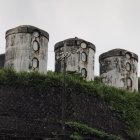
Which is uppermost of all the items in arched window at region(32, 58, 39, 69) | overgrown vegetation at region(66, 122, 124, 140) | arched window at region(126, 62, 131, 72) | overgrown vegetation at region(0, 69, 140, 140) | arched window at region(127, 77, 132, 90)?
arched window at region(126, 62, 131, 72)

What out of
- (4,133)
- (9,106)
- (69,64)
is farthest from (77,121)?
(69,64)

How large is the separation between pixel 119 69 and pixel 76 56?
3.57 metres

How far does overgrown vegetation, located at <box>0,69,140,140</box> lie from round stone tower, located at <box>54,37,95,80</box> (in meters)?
4.34

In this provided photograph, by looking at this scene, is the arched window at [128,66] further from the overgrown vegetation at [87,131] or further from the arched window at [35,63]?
the overgrown vegetation at [87,131]

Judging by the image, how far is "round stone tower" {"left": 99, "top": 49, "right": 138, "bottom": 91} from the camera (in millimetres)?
41188

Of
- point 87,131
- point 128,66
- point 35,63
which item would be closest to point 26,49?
point 35,63

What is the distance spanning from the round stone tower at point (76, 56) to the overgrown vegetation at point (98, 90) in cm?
434

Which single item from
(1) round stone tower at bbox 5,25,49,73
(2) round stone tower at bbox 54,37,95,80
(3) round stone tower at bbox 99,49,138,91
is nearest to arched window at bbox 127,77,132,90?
(3) round stone tower at bbox 99,49,138,91

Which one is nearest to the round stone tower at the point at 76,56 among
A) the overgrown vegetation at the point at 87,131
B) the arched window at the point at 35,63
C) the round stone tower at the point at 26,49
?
the round stone tower at the point at 26,49

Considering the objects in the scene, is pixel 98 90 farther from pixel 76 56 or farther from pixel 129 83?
pixel 129 83

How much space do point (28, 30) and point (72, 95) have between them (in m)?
7.51

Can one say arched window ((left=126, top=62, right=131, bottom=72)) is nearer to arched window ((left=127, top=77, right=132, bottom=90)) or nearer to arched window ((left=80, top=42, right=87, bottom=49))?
arched window ((left=127, top=77, right=132, bottom=90))

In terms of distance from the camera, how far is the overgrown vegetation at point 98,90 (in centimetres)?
3160

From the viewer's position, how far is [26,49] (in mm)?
37562
